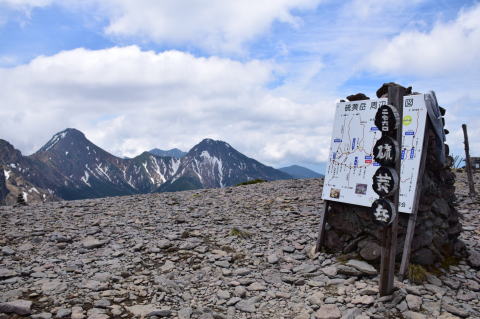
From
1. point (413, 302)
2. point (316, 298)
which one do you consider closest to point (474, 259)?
point (413, 302)

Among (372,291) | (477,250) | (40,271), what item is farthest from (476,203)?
(40,271)

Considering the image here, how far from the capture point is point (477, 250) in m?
12.0

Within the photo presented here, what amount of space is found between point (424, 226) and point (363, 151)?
297 cm

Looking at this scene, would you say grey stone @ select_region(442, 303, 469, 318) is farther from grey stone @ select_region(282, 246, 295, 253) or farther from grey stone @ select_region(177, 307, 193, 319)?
grey stone @ select_region(177, 307, 193, 319)

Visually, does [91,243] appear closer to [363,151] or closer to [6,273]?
[6,273]

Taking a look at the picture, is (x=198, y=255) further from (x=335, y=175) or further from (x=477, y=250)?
(x=477, y=250)

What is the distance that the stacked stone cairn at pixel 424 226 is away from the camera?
10664mm

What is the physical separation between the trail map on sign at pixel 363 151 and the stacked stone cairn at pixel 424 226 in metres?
0.54

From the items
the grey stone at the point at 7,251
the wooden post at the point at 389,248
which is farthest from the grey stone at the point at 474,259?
the grey stone at the point at 7,251

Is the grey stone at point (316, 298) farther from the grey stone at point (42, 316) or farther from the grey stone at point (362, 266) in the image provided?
the grey stone at point (42, 316)

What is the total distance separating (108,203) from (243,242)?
12586mm

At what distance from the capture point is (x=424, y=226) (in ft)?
35.6

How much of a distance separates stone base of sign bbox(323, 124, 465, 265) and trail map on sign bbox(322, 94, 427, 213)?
0.65m

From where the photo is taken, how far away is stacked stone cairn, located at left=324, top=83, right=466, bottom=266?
1066 cm
